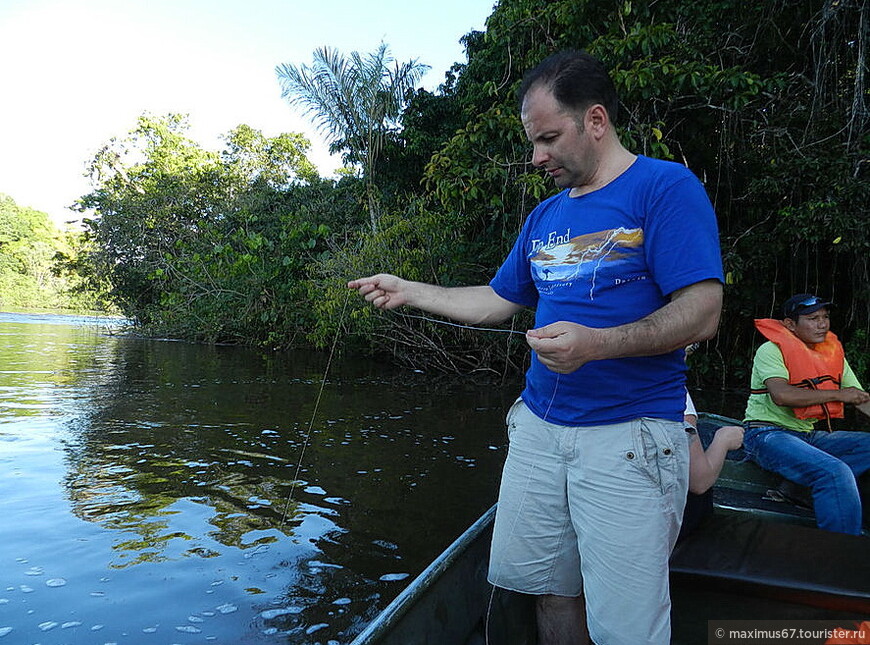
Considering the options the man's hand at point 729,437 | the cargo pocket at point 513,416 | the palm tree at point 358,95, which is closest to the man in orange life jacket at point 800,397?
the man's hand at point 729,437

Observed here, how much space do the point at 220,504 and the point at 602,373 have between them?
402 cm

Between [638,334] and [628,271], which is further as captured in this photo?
[628,271]

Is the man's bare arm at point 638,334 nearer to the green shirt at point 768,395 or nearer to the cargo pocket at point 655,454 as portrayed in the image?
the cargo pocket at point 655,454

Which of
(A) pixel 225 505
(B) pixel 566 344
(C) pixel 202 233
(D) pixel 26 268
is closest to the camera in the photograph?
(B) pixel 566 344

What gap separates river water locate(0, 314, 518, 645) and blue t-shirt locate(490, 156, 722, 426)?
84.4 inches

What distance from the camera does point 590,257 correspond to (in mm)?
1822

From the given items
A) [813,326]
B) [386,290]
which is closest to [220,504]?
[386,290]

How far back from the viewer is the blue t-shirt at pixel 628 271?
1.65 metres

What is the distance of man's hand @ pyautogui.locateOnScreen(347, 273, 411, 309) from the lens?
94.2 inches

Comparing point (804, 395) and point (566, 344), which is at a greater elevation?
point (566, 344)

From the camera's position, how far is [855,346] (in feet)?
32.5

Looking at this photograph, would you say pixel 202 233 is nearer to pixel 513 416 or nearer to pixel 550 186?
pixel 550 186

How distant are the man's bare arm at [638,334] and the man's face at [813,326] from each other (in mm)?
2917

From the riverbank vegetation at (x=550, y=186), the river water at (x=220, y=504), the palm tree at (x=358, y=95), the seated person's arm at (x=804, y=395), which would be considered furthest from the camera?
the palm tree at (x=358, y=95)
